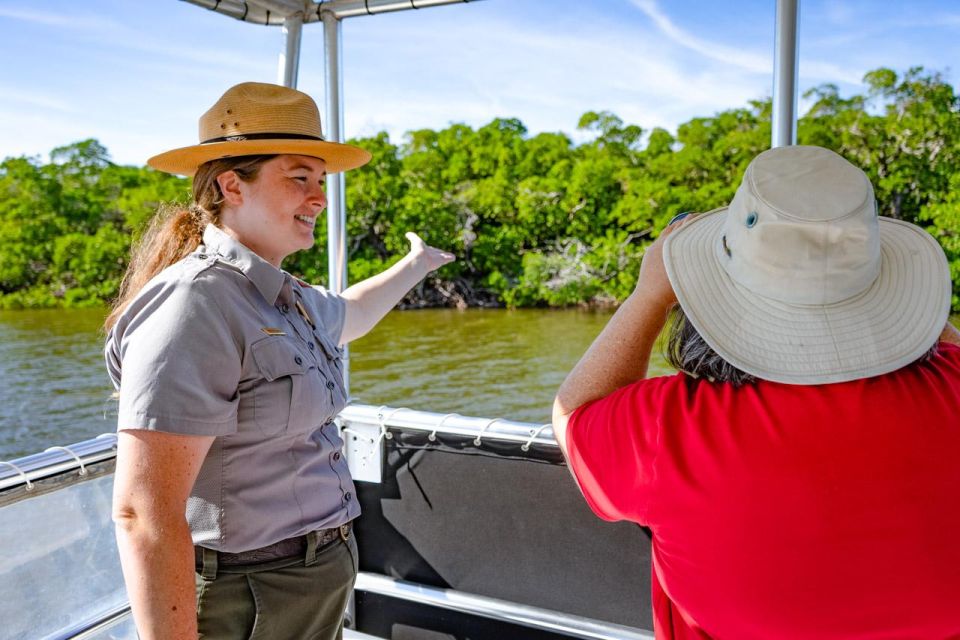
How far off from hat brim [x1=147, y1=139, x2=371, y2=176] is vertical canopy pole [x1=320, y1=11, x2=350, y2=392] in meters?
0.60

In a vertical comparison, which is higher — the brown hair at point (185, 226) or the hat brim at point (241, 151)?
the hat brim at point (241, 151)

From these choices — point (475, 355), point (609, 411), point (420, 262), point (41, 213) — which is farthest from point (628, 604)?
point (41, 213)

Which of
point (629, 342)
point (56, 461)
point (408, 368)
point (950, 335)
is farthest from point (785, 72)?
point (408, 368)

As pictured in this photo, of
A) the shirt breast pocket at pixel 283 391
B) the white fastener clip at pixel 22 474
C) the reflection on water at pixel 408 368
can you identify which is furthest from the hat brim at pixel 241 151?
the reflection on water at pixel 408 368

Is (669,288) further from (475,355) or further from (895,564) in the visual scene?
(475,355)

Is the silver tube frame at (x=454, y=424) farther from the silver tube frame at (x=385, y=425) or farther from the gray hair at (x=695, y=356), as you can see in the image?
the gray hair at (x=695, y=356)

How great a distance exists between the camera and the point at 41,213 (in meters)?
30.2

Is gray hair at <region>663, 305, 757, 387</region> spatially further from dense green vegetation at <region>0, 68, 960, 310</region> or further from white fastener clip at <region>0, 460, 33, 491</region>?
dense green vegetation at <region>0, 68, 960, 310</region>

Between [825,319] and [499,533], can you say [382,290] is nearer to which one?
[499,533]

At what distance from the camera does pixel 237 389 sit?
0.98 metres

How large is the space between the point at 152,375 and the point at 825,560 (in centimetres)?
70

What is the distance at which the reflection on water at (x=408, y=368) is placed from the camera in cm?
1611

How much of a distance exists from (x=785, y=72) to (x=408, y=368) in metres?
18.0

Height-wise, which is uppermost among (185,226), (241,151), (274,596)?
(241,151)
